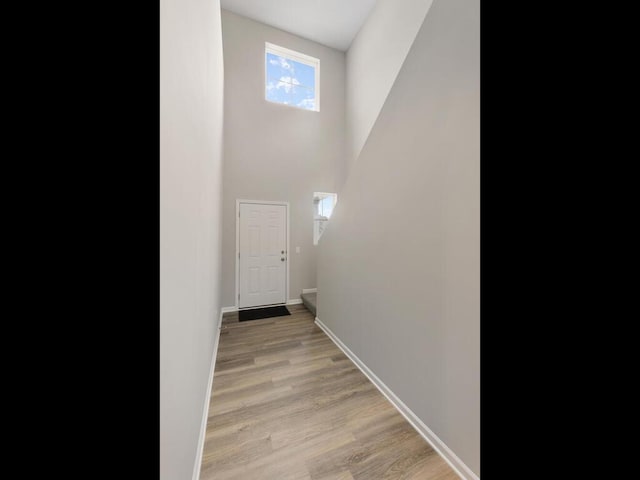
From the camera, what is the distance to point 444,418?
4.44ft

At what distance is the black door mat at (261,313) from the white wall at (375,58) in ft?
10.2

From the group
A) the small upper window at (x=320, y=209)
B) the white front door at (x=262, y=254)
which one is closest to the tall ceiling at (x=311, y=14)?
the small upper window at (x=320, y=209)

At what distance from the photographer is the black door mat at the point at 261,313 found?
3605 millimetres

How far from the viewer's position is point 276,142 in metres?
4.26

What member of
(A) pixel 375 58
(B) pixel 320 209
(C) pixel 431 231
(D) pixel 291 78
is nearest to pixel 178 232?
(C) pixel 431 231

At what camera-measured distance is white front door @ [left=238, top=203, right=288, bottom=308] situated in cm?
405

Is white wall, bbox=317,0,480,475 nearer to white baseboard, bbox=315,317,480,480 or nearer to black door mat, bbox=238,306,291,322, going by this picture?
white baseboard, bbox=315,317,480,480

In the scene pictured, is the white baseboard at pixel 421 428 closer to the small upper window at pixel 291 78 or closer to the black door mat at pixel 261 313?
the black door mat at pixel 261 313

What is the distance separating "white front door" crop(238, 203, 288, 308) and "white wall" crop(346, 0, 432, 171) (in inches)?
77.9
